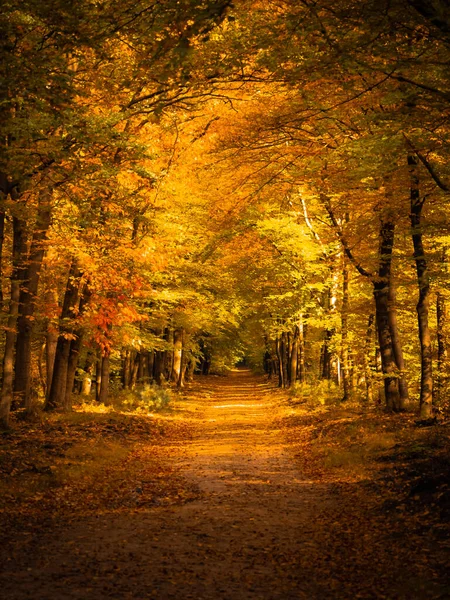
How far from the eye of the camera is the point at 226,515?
9266 millimetres

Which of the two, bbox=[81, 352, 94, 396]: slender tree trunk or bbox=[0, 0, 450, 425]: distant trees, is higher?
bbox=[0, 0, 450, 425]: distant trees

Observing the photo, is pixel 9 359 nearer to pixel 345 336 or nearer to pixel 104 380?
pixel 104 380

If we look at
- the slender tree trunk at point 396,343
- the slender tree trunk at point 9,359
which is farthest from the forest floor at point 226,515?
the slender tree trunk at point 396,343

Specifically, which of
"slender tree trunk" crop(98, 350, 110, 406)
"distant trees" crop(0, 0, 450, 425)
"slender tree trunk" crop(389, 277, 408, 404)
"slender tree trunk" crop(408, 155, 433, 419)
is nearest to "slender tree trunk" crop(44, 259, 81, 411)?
"distant trees" crop(0, 0, 450, 425)

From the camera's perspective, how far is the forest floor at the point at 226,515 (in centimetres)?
632

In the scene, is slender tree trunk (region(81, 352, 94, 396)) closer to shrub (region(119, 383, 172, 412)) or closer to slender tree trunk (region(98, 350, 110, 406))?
shrub (region(119, 383, 172, 412))

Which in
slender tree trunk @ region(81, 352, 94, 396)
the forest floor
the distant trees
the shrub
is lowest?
the forest floor

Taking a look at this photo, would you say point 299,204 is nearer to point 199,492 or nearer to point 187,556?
point 199,492

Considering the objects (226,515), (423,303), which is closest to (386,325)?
(423,303)

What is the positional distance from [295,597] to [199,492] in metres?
5.25

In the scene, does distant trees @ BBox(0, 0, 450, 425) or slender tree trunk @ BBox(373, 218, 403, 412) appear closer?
distant trees @ BBox(0, 0, 450, 425)

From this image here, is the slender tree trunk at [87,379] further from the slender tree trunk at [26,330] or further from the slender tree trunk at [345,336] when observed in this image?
the slender tree trunk at [345,336]

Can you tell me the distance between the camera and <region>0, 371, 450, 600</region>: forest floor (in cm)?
632

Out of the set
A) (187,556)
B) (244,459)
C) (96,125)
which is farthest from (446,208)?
(187,556)
